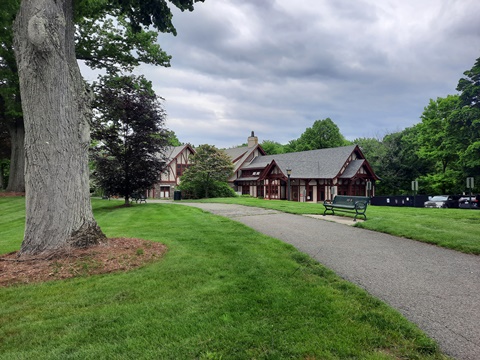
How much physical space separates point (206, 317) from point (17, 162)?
26.6 m

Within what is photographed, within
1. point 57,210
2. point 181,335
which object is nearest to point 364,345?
point 181,335

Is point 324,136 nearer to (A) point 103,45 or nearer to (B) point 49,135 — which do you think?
(A) point 103,45

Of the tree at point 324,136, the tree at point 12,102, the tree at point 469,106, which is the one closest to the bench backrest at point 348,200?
the tree at point 469,106

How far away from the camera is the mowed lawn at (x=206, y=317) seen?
2732 millimetres

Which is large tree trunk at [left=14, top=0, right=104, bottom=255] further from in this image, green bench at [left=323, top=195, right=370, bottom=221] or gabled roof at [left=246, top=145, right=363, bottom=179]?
gabled roof at [left=246, top=145, right=363, bottom=179]

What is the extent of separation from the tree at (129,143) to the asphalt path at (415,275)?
13.8m

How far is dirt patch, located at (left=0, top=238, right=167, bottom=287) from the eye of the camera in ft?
15.9

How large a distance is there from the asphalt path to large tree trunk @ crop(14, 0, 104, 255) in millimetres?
5265

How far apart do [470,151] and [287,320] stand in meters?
23.1

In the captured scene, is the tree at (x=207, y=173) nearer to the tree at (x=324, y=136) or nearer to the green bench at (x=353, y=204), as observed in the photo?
the green bench at (x=353, y=204)

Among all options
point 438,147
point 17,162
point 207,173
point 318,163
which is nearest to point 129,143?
point 17,162

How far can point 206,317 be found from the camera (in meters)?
3.31

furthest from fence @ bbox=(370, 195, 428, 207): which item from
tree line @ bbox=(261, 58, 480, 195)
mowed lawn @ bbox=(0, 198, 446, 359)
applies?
mowed lawn @ bbox=(0, 198, 446, 359)

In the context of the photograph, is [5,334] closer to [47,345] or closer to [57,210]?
[47,345]
